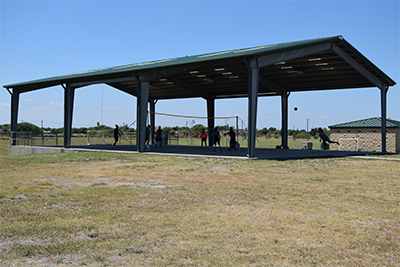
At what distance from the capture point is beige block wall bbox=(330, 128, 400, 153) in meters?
29.1

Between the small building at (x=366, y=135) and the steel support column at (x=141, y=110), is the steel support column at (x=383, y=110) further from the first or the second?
the steel support column at (x=141, y=110)

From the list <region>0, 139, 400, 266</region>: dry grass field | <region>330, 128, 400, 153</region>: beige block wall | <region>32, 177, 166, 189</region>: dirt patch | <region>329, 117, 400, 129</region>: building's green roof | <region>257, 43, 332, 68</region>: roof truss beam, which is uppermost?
<region>257, 43, 332, 68</region>: roof truss beam

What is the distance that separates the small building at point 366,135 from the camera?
2916 cm

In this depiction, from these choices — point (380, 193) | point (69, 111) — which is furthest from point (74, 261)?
point (69, 111)

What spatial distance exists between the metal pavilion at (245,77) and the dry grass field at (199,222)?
855 cm

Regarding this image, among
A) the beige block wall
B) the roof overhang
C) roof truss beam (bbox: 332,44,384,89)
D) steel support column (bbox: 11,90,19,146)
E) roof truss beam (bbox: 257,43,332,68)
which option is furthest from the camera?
the beige block wall

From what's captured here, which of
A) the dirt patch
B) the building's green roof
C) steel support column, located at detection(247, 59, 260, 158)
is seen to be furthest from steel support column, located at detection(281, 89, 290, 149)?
the dirt patch

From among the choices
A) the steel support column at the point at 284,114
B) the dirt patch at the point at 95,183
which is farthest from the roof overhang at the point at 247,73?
the dirt patch at the point at 95,183

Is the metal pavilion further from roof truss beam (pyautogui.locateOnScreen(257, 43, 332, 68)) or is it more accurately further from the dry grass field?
the dry grass field

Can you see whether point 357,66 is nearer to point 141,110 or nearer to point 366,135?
point 366,135

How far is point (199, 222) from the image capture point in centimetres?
538

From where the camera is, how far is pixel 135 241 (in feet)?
14.6

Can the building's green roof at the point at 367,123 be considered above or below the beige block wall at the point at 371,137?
above

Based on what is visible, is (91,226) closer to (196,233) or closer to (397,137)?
(196,233)
